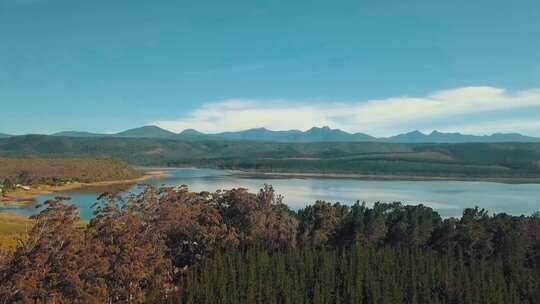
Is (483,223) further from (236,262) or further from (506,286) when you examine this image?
(236,262)

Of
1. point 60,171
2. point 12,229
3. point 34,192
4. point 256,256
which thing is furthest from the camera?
point 60,171

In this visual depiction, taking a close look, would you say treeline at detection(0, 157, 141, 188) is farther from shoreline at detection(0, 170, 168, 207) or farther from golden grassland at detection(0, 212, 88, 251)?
golden grassland at detection(0, 212, 88, 251)

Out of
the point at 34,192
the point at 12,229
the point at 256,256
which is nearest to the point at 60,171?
the point at 34,192

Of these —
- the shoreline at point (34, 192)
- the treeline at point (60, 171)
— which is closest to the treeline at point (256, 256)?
the shoreline at point (34, 192)

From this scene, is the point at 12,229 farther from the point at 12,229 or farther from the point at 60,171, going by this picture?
the point at 60,171

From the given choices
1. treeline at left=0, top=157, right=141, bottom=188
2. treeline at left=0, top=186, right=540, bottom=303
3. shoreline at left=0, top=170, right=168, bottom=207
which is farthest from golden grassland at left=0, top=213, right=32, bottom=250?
treeline at left=0, top=157, right=141, bottom=188

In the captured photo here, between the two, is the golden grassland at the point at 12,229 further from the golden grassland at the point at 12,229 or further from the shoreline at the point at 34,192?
the shoreline at the point at 34,192
